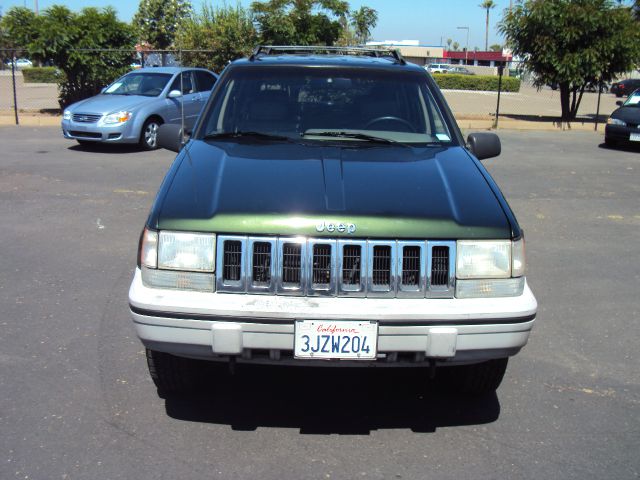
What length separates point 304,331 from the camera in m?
3.20

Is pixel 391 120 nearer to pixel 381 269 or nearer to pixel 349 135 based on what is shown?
pixel 349 135

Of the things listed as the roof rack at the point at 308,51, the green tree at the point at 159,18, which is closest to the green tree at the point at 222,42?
the roof rack at the point at 308,51

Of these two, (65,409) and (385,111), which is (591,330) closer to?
(385,111)

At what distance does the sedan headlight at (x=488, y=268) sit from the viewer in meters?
3.31

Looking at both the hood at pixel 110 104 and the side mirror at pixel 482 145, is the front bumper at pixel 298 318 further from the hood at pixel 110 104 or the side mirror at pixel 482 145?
the hood at pixel 110 104

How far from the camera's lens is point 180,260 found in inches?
130

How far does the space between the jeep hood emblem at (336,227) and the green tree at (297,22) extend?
19419 millimetres

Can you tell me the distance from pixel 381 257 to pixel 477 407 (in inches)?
47.1

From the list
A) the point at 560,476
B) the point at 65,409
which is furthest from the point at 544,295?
the point at 65,409

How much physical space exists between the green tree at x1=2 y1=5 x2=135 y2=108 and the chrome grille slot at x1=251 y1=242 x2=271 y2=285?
1680cm

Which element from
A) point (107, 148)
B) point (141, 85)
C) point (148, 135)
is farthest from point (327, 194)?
point (141, 85)

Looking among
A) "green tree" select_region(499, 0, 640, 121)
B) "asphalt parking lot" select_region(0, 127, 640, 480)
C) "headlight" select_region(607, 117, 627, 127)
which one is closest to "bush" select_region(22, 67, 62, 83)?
"green tree" select_region(499, 0, 640, 121)

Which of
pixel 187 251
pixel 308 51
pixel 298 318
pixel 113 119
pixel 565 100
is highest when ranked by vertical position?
pixel 308 51

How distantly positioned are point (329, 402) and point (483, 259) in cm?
123
